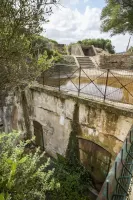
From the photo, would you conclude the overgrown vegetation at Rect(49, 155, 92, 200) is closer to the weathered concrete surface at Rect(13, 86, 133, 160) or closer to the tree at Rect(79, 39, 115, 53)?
the weathered concrete surface at Rect(13, 86, 133, 160)

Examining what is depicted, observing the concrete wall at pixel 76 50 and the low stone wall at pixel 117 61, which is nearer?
the low stone wall at pixel 117 61

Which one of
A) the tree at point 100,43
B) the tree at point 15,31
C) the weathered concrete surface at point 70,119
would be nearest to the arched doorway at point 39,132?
the weathered concrete surface at point 70,119

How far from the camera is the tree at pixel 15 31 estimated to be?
444 centimetres

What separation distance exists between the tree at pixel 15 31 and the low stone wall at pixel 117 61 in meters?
10.5

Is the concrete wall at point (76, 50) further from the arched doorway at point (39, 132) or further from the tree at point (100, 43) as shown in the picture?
the arched doorway at point (39, 132)

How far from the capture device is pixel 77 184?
21.6 ft

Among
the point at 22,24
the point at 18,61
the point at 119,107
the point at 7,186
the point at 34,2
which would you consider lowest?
the point at 7,186

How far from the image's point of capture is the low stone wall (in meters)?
13.7

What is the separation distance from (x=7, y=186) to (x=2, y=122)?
5.93 m

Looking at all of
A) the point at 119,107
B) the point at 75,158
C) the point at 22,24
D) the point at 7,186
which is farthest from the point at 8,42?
the point at 75,158

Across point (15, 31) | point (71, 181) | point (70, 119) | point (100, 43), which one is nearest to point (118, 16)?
point (100, 43)

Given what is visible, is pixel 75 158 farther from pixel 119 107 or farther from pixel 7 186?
pixel 7 186

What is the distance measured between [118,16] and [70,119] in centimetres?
1333

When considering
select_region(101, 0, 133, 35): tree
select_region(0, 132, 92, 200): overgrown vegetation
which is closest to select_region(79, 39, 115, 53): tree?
select_region(101, 0, 133, 35): tree
